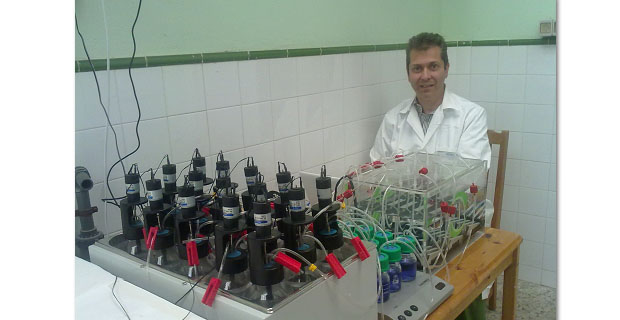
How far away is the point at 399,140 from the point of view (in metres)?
2.47

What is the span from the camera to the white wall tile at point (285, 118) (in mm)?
1963

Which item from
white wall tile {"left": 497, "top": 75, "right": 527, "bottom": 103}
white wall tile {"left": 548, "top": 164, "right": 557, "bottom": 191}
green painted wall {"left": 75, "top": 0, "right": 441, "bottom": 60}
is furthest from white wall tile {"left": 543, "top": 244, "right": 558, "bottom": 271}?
green painted wall {"left": 75, "top": 0, "right": 441, "bottom": 60}

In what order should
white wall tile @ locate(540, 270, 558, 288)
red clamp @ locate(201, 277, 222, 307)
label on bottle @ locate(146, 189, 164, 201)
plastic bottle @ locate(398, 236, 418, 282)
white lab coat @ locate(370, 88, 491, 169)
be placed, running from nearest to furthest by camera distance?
red clamp @ locate(201, 277, 222, 307) < label on bottle @ locate(146, 189, 164, 201) < plastic bottle @ locate(398, 236, 418, 282) < white lab coat @ locate(370, 88, 491, 169) < white wall tile @ locate(540, 270, 558, 288)

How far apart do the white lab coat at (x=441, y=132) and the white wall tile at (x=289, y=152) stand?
57 cm

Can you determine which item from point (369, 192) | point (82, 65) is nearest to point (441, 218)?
point (369, 192)

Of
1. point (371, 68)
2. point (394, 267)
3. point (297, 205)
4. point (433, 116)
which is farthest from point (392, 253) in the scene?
point (371, 68)

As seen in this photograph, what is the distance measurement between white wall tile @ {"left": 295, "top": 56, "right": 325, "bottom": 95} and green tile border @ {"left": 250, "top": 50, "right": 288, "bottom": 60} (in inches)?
3.6

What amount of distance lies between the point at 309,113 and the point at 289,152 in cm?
22

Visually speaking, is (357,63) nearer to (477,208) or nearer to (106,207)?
(477,208)

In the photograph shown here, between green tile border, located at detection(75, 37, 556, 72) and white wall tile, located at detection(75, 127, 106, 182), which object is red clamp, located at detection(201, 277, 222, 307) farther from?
green tile border, located at detection(75, 37, 556, 72)

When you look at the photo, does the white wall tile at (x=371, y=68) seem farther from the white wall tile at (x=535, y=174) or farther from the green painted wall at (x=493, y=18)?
the white wall tile at (x=535, y=174)

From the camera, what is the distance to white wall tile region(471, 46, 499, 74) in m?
2.72

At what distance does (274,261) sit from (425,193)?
650 millimetres

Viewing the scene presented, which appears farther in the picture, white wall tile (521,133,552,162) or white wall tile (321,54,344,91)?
white wall tile (521,133,552,162)
